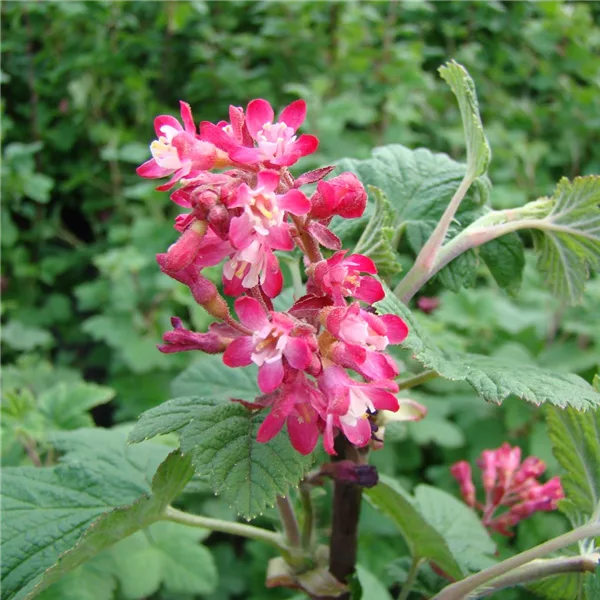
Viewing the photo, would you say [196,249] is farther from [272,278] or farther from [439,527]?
[439,527]

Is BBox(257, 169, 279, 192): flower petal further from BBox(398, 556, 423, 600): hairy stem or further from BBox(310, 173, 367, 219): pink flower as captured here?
BBox(398, 556, 423, 600): hairy stem

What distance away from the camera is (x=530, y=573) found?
762 mm

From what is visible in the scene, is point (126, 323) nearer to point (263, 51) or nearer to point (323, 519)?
point (323, 519)

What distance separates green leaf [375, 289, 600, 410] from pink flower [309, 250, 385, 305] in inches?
0.6

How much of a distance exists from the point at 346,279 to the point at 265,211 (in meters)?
0.10

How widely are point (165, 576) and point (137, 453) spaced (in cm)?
51

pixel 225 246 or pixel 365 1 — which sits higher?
pixel 225 246

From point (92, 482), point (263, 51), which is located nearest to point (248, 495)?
point (92, 482)

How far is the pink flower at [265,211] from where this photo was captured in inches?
23.1

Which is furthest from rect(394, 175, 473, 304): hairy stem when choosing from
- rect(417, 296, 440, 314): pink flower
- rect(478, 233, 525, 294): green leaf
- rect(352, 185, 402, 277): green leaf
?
rect(417, 296, 440, 314): pink flower

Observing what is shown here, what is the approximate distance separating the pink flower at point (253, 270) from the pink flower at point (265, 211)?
0.03 ft

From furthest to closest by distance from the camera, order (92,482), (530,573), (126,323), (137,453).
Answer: (126,323) → (137,453) → (92,482) → (530,573)

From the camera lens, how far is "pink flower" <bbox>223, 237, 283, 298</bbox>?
60 cm

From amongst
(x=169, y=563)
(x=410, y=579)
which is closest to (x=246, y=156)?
(x=410, y=579)
